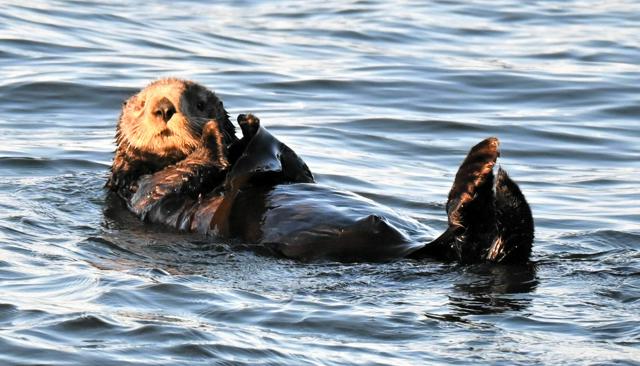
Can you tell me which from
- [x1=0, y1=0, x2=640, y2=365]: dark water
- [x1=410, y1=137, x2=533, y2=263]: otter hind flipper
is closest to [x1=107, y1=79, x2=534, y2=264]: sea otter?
[x1=410, y1=137, x2=533, y2=263]: otter hind flipper

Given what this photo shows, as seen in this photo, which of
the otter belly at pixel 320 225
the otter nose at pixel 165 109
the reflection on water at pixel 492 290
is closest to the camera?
the reflection on water at pixel 492 290

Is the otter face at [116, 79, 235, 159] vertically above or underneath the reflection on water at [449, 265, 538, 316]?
above

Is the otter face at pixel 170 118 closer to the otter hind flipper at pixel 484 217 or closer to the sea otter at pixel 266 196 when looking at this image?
the sea otter at pixel 266 196

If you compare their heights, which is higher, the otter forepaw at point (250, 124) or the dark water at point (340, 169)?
the otter forepaw at point (250, 124)

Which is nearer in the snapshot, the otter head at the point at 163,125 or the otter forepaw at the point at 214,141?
the otter forepaw at the point at 214,141

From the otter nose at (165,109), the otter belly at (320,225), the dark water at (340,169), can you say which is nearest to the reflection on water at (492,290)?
the dark water at (340,169)

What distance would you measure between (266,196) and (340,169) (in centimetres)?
226

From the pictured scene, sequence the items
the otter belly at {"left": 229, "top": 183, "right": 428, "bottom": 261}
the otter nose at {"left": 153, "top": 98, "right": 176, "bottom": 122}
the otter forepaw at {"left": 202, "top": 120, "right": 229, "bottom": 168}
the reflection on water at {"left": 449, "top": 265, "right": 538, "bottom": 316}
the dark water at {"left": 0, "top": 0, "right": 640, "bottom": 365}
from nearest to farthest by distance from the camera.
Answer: the dark water at {"left": 0, "top": 0, "right": 640, "bottom": 365} → the reflection on water at {"left": 449, "top": 265, "right": 538, "bottom": 316} → the otter belly at {"left": 229, "top": 183, "right": 428, "bottom": 261} → the otter forepaw at {"left": 202, "top": 120, "right": 229, "bottom": 168} → the otter nose at {"left": 153, "top": 98, "right": 176, "bottom": 122}

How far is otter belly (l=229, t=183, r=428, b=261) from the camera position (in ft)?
17.6

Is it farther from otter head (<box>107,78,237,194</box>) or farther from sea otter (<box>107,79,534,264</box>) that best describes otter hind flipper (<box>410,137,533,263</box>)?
otter head (<box>107,78,237,194</box>)

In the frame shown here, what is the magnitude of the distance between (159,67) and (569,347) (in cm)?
722

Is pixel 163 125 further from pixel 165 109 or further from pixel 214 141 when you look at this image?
pixel 214 141

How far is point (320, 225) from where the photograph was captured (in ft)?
18.0

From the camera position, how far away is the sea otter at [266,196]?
5086 millimetres
